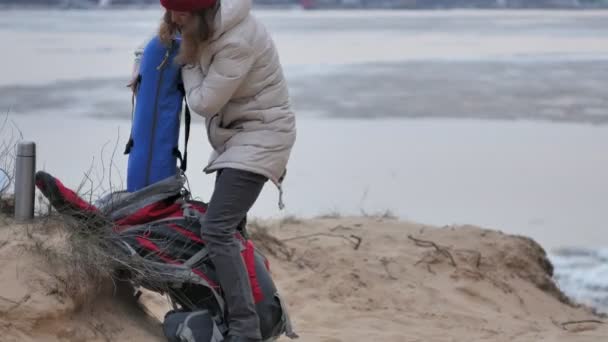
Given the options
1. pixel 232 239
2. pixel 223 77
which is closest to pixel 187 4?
pixel 223 77

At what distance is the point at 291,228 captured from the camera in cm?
820

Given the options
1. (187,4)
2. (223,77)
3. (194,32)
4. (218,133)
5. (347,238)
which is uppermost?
(187,4)

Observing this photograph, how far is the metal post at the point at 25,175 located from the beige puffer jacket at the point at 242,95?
70cm

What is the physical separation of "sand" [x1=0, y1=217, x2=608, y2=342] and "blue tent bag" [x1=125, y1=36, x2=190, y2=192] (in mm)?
584

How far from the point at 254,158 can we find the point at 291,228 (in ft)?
12.2

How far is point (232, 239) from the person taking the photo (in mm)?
4598

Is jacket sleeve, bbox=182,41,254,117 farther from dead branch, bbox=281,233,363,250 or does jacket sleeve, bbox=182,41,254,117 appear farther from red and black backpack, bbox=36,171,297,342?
dead branch, bbox=281,233,363,250

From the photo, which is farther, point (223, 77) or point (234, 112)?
point (234, 112)

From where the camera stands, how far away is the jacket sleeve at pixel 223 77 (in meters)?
4.41

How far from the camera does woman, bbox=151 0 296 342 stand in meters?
4.42

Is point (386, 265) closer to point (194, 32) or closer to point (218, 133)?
point (218, 133)

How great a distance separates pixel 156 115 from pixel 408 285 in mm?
3036

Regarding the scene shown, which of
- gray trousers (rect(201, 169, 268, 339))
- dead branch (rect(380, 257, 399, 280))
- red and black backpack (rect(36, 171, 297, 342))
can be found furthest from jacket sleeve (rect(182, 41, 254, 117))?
dead branch (rect(380, 257, 399, 280))

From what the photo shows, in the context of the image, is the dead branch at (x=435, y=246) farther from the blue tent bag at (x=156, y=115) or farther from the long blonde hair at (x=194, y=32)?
the long blonde hair at (x=194, y=32)
